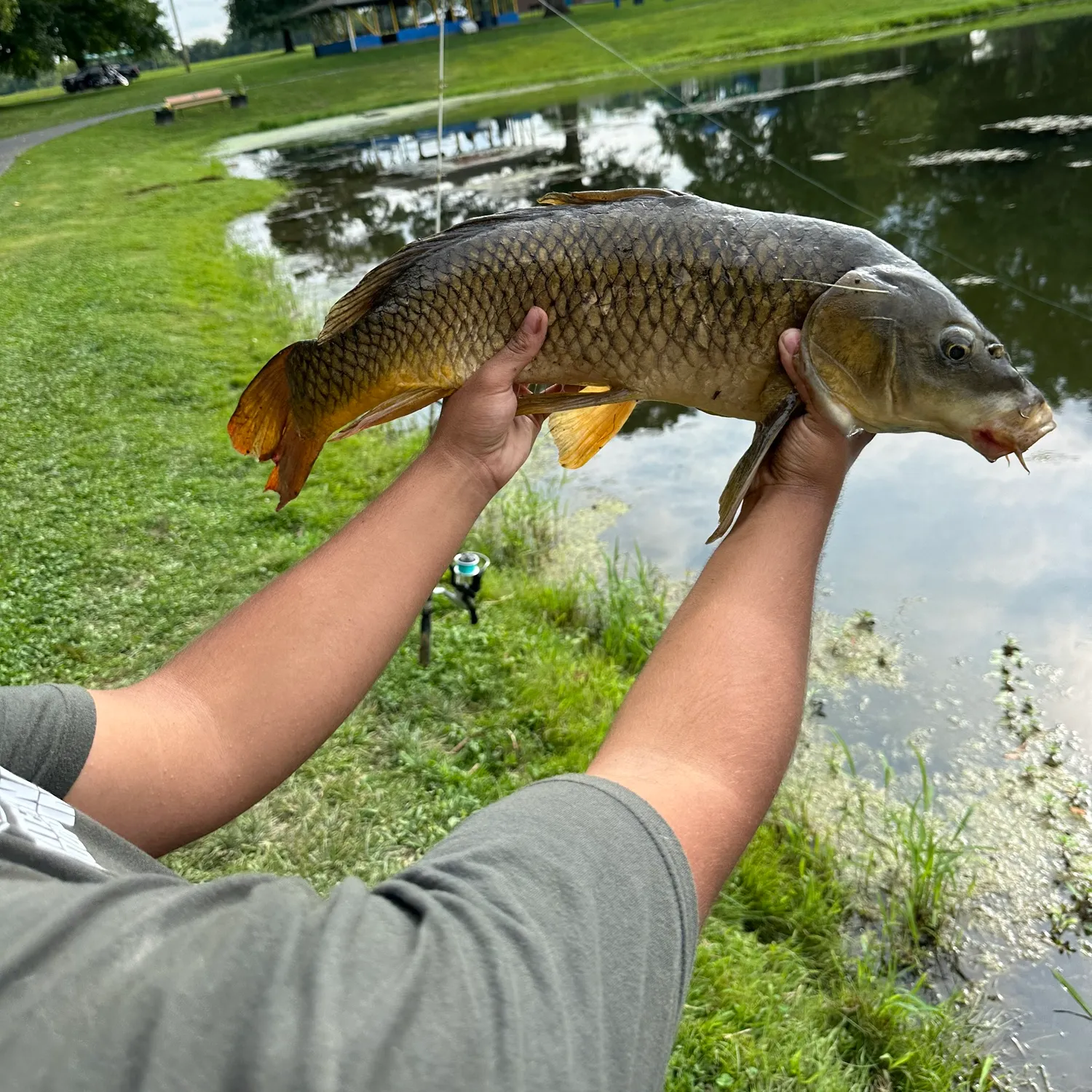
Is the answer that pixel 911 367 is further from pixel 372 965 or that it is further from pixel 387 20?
pixel 387 20

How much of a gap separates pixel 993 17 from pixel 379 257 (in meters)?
17.7

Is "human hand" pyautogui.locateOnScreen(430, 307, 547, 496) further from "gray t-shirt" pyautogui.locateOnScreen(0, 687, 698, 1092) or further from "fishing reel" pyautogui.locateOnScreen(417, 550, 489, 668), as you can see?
"fishing reel" pyautogui.locateOnScreen(417, 550, 489, 668)

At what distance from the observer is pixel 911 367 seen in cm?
140

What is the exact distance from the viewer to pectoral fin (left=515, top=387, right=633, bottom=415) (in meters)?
1.56

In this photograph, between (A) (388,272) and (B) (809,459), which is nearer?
(B) (809,459)

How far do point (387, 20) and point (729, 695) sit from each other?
156 feet

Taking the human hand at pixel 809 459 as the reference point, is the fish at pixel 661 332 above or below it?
above

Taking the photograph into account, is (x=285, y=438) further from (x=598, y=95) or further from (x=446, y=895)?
(x=598, y=95)

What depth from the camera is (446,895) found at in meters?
0.70

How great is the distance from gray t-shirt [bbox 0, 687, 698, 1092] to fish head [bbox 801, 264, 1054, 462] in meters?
0.86

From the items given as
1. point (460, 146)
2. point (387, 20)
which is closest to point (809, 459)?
point (460, 146)

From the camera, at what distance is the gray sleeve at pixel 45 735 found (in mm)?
1068

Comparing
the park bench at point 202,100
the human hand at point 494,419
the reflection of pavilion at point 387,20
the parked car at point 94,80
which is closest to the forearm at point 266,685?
the human hand at point 494,419

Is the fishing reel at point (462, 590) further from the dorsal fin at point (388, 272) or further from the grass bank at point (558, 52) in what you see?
the grass bank at point (558, 52)
